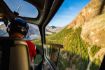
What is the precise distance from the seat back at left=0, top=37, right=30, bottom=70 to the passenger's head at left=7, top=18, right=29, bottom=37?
40cm

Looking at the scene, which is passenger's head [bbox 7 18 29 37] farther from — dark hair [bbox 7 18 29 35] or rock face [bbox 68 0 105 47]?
rock face [bbox 68 0 105 47]

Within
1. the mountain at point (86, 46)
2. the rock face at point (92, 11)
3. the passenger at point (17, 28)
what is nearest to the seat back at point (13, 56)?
the passenger at point (17, 28)

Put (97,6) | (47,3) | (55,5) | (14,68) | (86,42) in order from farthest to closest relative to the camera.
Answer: (97,6)
(86,42)
(47,3)
(55,5)
(14,68)

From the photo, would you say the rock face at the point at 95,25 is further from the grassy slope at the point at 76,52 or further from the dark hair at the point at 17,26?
the dark hair at the point at 17,26

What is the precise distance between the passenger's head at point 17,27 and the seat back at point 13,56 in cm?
40

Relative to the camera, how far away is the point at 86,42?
31.7 m

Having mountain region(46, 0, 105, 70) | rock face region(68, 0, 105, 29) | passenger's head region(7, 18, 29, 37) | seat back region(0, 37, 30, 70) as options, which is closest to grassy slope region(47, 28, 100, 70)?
mountain region(46, 0, 105, 70)

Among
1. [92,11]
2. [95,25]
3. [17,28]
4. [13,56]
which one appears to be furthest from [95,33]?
[13,56]

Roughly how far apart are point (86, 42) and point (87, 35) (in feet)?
5.45

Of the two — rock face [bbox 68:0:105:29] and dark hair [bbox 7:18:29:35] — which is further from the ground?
rock face [bbox 68:0:105:29]

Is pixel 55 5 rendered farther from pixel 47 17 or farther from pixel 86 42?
pixel 86 42

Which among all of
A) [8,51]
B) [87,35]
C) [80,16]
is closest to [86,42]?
[87,35]

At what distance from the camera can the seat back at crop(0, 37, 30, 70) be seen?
7.28 feet

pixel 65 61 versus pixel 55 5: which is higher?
pixel 55 5
